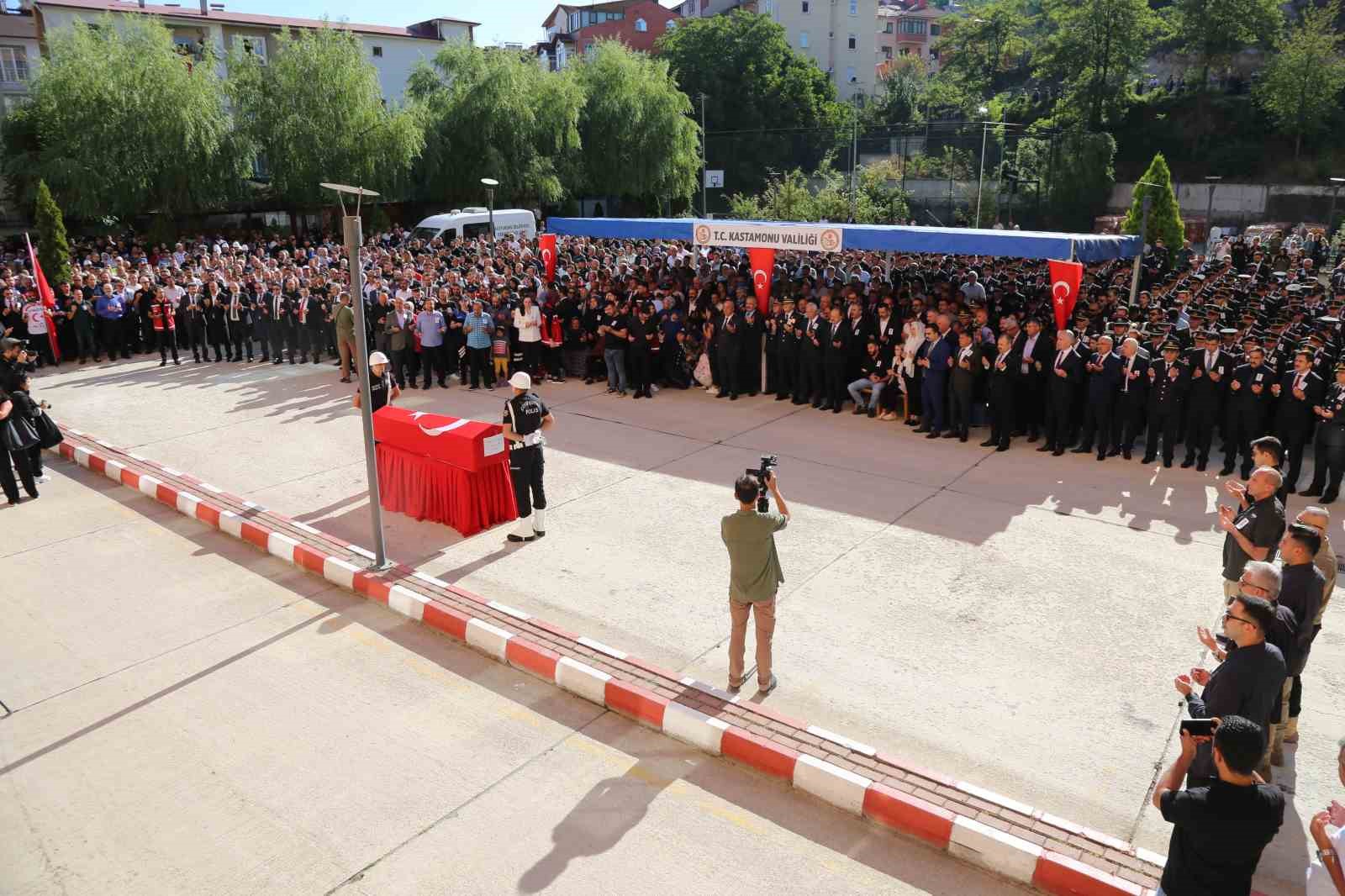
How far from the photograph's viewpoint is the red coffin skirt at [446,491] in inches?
374

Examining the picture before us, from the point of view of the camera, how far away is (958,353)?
40.2 ft

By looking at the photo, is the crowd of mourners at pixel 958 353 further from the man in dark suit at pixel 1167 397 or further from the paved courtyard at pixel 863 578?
the paved courtyard at pixel 863 578

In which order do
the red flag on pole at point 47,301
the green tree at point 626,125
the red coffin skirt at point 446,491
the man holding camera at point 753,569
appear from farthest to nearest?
the green tree at point 626,125 → the red flag on pole at point 47,301 → the red coffin skirt at point 446,491 → the man holding camera at point 753,569

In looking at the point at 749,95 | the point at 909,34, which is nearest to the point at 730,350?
the point at 749,95

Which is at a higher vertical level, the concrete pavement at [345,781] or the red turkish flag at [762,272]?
the red turkish flag at [762,272]

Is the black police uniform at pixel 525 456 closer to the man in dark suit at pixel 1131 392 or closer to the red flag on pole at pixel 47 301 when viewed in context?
the man in dark suit at pixel 1131 392

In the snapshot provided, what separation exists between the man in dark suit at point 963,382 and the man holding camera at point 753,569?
663 centimetres

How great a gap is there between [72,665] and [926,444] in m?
9.62

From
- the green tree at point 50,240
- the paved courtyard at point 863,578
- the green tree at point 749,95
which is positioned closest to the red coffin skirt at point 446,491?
the paved courtyard at point 863,578

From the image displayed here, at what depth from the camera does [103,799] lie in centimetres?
553

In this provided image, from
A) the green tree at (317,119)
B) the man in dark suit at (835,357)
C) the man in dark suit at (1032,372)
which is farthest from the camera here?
the green tree at (317,119)

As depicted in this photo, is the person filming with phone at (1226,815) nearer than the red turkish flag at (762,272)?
Yes

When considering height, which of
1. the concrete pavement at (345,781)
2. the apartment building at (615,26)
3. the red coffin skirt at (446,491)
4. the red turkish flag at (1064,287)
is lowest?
the concrete pavement at (345,781)

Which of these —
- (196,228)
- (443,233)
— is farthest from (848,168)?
(196,228)
